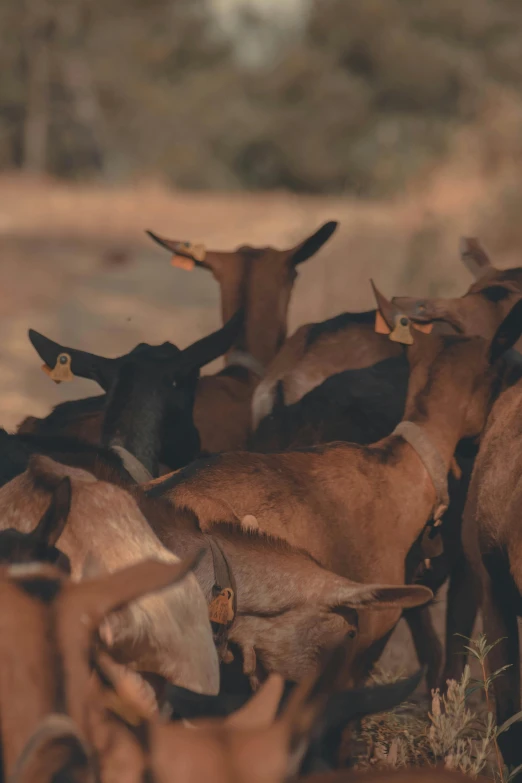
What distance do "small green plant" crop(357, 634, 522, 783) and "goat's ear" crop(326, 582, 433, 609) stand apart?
364 millimetres

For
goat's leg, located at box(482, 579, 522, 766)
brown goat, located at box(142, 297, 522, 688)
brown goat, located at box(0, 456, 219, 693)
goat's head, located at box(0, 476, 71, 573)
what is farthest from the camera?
goat's leg, located at box(482, 579, 522, 766)

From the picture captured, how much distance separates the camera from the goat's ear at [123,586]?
2.90 metres

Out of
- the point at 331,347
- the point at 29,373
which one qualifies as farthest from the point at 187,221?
the point at 331,347

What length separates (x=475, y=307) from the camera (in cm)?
736

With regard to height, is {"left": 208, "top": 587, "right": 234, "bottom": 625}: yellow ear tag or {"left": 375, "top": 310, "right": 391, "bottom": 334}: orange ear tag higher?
{"left": 375, "top": 310, "right": 391, "bottom": 334}: orange ear tag

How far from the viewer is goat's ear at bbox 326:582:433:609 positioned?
13.9ft

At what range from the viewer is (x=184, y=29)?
40.0m

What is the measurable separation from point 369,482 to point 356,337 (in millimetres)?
2456

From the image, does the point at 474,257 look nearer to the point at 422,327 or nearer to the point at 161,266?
the point at 422,327

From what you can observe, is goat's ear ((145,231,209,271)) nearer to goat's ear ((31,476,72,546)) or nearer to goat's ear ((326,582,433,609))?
goat's ear ((326,582,433,609))

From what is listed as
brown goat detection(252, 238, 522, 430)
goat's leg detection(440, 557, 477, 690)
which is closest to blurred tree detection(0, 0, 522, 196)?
brown goat detection(252, 238, 522, 430)

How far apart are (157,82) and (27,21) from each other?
4962mm

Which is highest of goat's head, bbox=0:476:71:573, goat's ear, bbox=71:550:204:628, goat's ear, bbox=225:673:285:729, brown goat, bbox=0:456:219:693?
goat's ear, bbox=71:550:204:628

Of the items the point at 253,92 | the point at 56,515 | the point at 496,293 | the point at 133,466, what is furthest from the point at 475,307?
the point at 253,92
